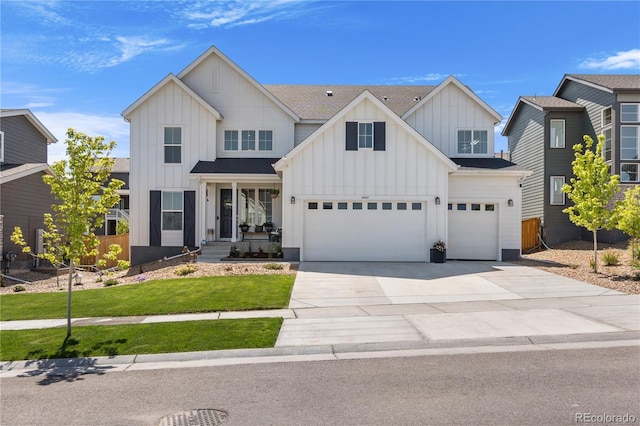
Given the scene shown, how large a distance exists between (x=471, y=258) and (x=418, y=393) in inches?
598

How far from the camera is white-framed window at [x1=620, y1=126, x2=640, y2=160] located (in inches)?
919

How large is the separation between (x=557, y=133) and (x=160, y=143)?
21168 mm

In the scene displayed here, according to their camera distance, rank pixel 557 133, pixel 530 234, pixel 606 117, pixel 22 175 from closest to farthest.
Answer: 1. pixel 22 175
2. pixel 606 117
3. pixel 530 234
4. pixel 557 133

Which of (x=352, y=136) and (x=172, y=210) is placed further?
(x=172, y=210)

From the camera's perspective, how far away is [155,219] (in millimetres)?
21406

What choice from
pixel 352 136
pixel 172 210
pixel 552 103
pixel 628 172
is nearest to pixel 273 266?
pixel 352 136

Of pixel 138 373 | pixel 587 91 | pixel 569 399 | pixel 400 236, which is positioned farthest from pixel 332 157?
pixel 587 91

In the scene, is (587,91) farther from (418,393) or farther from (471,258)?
(418,393)

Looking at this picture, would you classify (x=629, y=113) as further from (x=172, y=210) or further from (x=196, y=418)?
(x=196, y=418)

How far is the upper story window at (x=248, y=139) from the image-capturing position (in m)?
22.4

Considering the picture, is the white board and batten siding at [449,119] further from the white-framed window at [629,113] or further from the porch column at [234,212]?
the porch column at [234,212]

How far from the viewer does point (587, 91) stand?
84.0 ft

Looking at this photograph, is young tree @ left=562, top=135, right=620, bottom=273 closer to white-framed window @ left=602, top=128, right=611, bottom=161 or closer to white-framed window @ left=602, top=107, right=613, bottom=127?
white-framed window @ left=602, top=128, right=611, bottom=161

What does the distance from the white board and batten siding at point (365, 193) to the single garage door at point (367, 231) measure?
40 millimetres
